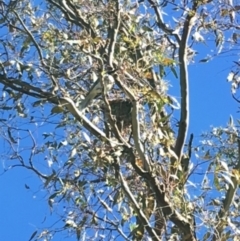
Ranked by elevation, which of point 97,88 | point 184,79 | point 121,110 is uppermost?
point 184,79

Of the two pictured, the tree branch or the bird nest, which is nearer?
the bird nest

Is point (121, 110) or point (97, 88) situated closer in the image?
point (97, 88)

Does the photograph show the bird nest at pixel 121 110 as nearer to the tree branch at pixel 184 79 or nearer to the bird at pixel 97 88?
the bird at pixel 97 88

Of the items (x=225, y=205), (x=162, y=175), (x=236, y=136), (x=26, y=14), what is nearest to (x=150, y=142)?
(x=162, y=175)

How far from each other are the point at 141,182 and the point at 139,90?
0.65 meters

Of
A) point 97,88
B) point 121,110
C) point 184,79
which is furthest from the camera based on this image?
point 184,79

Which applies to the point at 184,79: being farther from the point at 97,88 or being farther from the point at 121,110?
the point at 97,88

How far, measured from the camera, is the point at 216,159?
13.2ft

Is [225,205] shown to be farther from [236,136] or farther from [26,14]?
[26,14]

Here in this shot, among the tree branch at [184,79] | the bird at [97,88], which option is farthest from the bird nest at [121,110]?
the tree branch at [184,79]

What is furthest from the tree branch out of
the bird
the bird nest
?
the bird

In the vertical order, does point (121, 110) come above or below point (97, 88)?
A: above

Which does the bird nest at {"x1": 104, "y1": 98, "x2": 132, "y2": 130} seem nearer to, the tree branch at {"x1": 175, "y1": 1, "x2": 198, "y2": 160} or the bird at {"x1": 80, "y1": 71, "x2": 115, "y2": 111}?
the bird at {"x1": 80, "y1": 71, "x2": 115, "y2": 111}

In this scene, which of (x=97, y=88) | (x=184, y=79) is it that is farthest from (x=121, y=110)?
(x=184, y=79)
